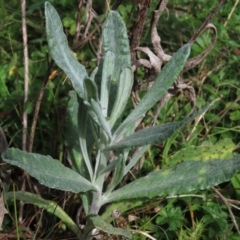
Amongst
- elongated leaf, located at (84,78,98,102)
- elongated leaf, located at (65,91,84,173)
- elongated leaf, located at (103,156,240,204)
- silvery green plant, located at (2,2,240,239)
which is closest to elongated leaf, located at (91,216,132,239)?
silvery green plant, located at (2,2,240,239)

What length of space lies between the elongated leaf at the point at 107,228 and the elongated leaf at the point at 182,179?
108 millimetres

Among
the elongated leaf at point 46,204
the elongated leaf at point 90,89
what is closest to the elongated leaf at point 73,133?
the elongated leaf at point 46,204

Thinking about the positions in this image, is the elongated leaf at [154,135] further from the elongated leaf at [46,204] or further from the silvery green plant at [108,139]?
the elongated leaf at [46,204]

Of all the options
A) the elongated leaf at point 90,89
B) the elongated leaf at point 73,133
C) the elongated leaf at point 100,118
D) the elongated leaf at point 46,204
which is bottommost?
the elongated leaf at point 46,204

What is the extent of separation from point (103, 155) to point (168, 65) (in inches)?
12.2

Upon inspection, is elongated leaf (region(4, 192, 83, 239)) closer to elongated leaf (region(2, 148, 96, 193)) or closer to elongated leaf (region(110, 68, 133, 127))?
elongated leaf (region(2, 148, 96, 193))

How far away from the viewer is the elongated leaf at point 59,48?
1.61 meters

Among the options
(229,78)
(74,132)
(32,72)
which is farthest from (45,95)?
(229,78)

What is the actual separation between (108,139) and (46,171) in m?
0.21

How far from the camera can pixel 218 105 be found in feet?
7.75

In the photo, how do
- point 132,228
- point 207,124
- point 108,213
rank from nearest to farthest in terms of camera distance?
point 108,213 < point 132,228 < point 207,124

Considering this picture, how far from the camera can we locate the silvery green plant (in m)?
1.57

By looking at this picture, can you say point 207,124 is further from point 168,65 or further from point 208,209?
point 168,65

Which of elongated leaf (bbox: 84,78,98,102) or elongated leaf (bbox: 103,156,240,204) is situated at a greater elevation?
elongated leaf (bbox: 84,78,98,102)
